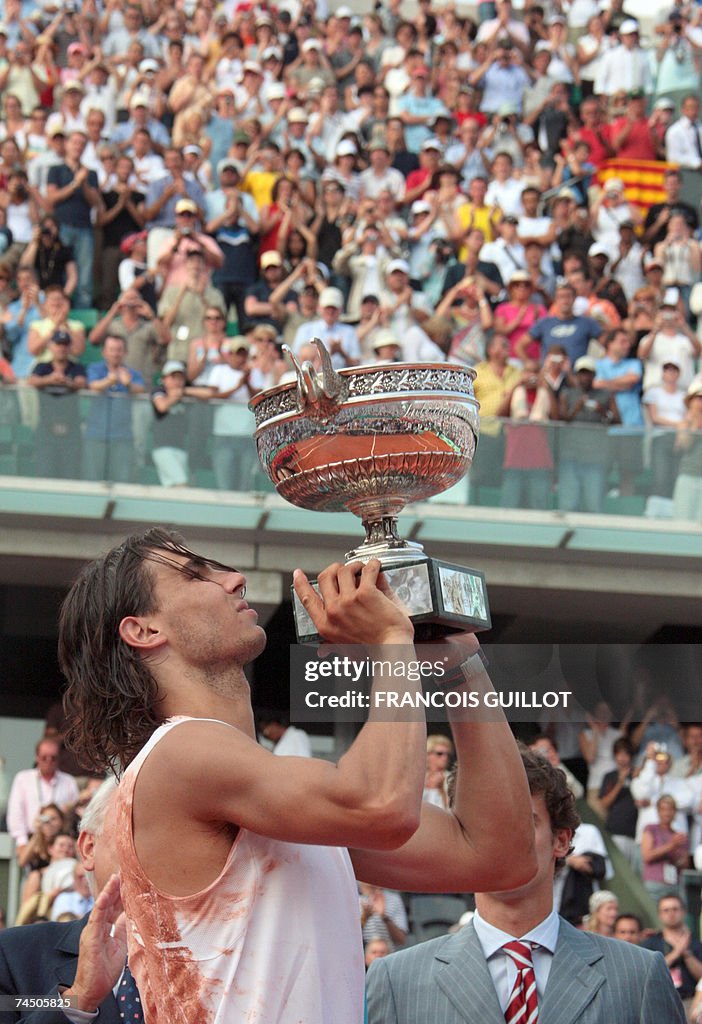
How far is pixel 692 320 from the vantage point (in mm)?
12617

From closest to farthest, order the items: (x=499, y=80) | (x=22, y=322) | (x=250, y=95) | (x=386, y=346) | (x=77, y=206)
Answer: (x=386, y=346)
(x=22, y=322)
(x=77, y=206)
(x=250, y=95)
(x=499, y=80)

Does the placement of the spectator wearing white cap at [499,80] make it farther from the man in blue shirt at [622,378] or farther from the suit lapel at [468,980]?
the suit lapel at [468,980]

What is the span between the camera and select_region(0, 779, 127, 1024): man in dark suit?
10.0ft

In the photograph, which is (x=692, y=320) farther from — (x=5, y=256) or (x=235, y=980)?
(x=235, y=980)

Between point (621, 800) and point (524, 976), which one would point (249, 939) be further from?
point (621, 800)

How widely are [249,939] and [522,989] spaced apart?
125cm

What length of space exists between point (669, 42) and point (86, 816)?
44.9 feet

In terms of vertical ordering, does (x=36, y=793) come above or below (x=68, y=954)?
above

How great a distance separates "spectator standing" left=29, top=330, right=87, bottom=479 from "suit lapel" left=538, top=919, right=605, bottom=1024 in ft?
23.9

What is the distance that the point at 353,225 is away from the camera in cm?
1248

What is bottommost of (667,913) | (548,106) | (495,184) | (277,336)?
(667,913)

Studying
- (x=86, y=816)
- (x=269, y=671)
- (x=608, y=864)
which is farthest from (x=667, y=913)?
(x=86, y=816)

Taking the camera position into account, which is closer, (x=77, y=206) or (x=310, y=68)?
(x=77, y=206)

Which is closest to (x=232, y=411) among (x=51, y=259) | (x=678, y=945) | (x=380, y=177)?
(x=51, y=259)
